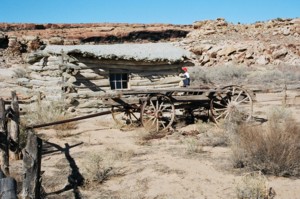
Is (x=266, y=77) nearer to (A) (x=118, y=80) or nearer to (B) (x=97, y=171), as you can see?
(A) (x=118, y=80)

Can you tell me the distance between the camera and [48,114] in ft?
36.3

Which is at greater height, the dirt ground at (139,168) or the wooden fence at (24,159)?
the wooden fence at (24,159)

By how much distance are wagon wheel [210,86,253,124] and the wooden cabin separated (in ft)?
8.96

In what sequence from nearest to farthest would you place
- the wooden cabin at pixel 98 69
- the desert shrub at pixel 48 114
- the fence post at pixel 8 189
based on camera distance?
the fence post at pixel 8 189, the desert shrub at pixel 48 114, the wooden cabin at pixel 98 69

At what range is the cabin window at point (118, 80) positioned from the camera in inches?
498

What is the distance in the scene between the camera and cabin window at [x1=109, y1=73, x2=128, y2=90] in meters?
12.6

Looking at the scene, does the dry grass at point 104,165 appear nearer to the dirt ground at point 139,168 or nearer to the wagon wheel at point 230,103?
the dirt ground at point 139,168

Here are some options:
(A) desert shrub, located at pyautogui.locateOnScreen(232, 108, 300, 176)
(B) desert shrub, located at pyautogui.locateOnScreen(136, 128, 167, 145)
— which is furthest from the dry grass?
(A) desert shrub, located at pyautogui.locateOnScreen(232, 108, 300, 176)

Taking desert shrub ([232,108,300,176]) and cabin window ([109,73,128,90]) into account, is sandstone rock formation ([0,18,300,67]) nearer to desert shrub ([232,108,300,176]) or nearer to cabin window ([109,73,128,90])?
cabin window ([109,73,128,90])

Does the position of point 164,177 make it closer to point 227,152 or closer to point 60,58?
point 227,152

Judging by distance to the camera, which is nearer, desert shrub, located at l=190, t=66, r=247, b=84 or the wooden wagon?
the wooden wagon

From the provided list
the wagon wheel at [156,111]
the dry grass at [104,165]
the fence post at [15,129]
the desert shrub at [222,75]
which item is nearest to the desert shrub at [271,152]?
the dry grass at [104,165]

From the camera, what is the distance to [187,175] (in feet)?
20.8

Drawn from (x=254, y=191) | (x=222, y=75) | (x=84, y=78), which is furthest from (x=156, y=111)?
(x=222, y=75)
